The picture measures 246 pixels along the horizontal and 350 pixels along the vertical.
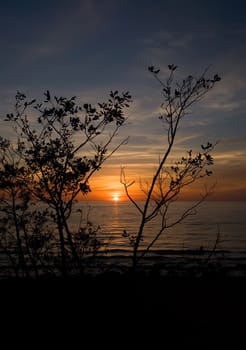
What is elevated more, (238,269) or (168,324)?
(168,324)

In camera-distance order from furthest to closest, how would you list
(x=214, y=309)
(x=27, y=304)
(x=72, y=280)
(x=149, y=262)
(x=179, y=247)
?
(x=179, y=247) < (x=149, y=262) < (x=72, y=280) < (x=214, y=309) < (x=27, y=304)

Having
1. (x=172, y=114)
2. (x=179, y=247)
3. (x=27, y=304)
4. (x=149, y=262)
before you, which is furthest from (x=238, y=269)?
→ (x=27, y=304)

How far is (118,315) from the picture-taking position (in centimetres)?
824

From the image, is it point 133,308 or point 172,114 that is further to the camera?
point 172,114

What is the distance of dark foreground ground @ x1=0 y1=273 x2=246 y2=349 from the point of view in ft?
23.7

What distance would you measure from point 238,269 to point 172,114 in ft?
72.7

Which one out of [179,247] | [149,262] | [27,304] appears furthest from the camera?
[179,247]

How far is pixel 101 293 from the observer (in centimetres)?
941

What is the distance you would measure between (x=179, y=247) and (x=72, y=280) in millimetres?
36804

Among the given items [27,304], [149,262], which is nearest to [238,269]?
[149,262]

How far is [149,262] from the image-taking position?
3559 cm

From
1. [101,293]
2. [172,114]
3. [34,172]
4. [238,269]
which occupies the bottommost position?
[238,269]

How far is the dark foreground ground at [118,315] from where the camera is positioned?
7.23m

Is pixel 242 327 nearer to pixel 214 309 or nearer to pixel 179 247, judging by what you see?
pixel 214 309
